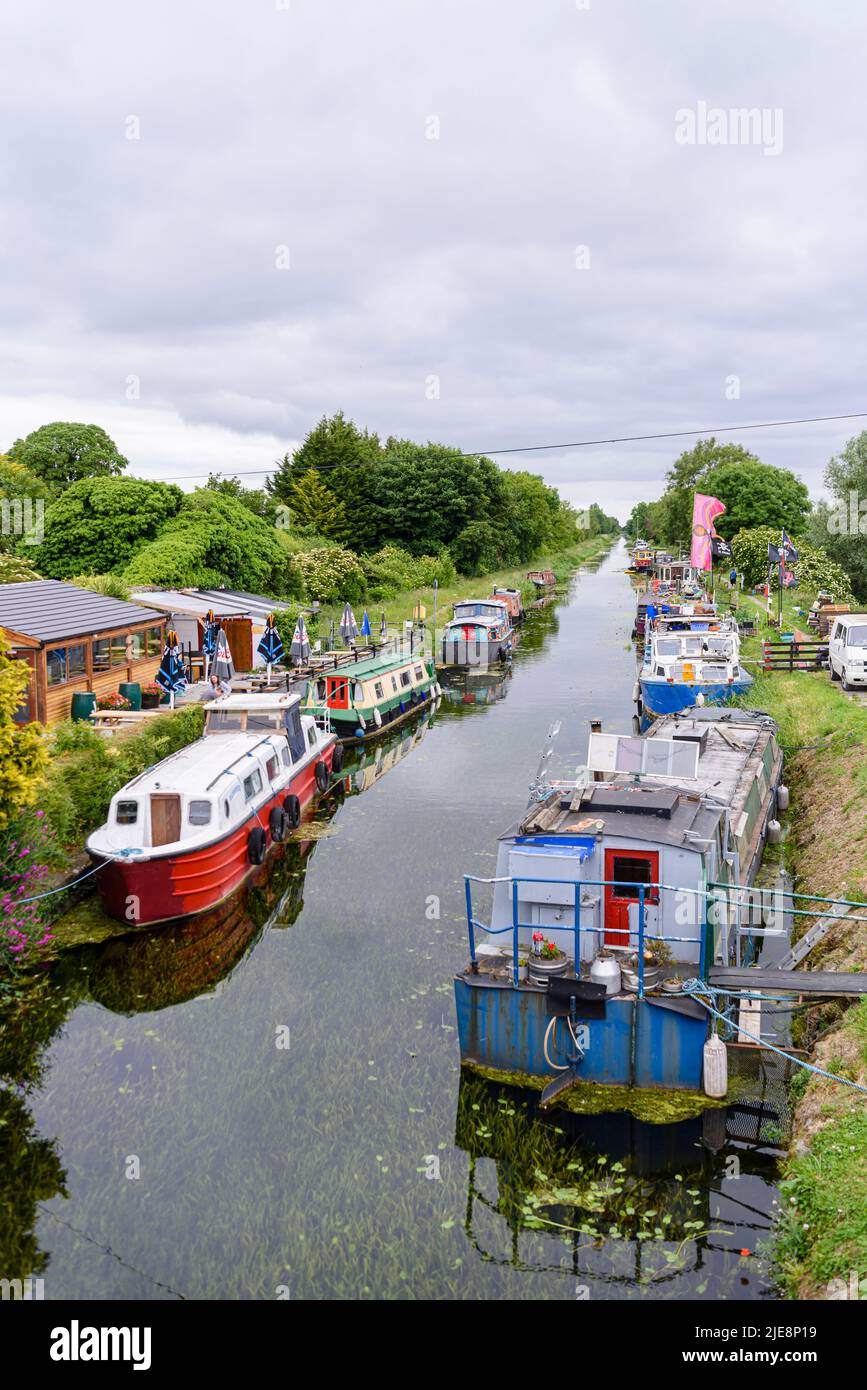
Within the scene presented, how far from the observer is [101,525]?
46.9m

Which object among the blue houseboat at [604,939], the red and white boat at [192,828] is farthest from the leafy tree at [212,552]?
the blue houseboat at [604,939]

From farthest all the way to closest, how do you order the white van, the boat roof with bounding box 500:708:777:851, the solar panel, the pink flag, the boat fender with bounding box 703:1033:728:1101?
the pink flag < the white van < the solar panel < the boat roof with bounding box 500:708:777:851 < the boat fender with bounding box 703:1033:728:1101

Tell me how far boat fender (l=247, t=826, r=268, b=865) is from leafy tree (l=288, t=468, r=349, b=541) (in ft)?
200

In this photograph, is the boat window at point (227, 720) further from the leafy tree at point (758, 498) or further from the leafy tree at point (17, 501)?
the leafy tree at point (758, 498)

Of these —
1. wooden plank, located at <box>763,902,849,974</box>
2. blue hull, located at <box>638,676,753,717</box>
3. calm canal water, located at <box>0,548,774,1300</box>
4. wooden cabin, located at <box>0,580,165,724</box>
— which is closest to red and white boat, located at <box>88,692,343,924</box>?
calm canal water, located at <box>0,548,774,1300</box>

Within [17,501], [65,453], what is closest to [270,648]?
[17,501]

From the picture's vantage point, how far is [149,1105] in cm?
1298

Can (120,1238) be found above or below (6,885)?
below

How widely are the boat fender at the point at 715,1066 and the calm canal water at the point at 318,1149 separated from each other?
0.50 metres

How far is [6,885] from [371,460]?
74.5m

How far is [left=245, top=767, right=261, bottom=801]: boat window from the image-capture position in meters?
21.0

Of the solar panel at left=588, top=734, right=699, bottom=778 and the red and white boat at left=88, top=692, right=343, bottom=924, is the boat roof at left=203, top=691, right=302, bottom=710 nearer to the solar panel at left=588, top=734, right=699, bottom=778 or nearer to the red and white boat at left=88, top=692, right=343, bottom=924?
the red and white boat at left=88, top=692, right=343, bottom=924
